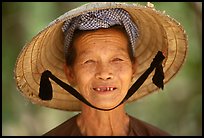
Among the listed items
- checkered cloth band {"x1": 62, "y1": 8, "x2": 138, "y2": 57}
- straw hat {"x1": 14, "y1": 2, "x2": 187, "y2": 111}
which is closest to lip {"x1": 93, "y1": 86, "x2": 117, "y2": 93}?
checkered cloth band {"x1": 62, "y1": 8, "x2": 138, "y2": 57}

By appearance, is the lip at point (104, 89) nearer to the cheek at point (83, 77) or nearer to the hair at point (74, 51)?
the cheek at point (83, 77)

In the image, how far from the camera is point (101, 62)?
6.95 ft

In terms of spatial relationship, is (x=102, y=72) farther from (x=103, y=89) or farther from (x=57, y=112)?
(x=57, y=112)

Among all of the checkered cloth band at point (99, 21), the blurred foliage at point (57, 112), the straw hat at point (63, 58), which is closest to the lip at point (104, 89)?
the checkered cloth band at point (99, 21)

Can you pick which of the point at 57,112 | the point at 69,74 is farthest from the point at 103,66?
the point at 57,112

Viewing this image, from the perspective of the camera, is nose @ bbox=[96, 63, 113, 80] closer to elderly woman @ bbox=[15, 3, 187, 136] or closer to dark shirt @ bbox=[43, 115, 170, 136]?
elderly woman @ bbox=[15, 3, 187, 136]

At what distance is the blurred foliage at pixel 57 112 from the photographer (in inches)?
148

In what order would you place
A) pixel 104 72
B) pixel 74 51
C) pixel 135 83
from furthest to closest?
pixel 135 83
pixel 74 51
pixel 104 72

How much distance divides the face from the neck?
9 centimetres

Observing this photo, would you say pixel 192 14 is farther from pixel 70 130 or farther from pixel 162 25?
pixel 70 130

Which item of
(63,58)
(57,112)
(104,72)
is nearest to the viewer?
(104,72)

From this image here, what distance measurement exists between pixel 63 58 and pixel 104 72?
0.40m

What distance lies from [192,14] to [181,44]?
1613mm

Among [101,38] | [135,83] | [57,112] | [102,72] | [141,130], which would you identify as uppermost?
[101,38]
